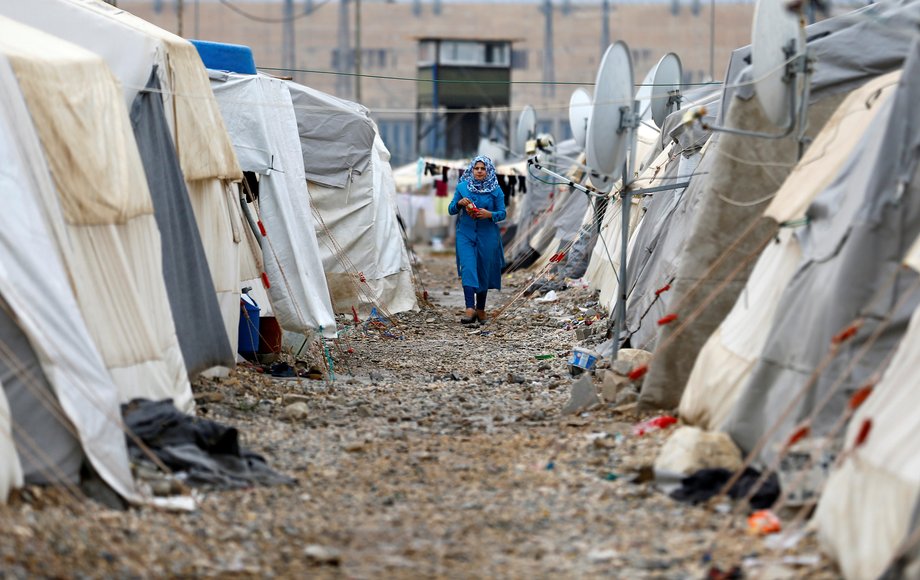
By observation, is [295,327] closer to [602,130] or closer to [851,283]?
[602,130]

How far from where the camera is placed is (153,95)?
817 centimetres

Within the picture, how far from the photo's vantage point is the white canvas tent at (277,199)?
10492 millimetres

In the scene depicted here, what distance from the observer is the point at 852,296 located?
5613 millimetres

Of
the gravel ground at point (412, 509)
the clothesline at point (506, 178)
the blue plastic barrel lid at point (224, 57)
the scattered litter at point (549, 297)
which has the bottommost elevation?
the scattered litter at point (549, 297)

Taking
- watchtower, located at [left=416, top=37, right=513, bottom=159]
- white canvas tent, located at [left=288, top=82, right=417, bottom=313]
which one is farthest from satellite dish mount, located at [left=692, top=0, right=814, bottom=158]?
watchtower, located at [left=416, top=37, right=513, bottom=159]

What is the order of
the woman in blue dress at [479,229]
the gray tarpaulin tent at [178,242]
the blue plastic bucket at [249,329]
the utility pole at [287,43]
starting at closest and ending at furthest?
1. the gray tarpaulin tent at [178,242]
2. the blue plastic bucket at [249,329]
3. the woman in blue dress at [479,229]
4. the utility pole at [287,43]

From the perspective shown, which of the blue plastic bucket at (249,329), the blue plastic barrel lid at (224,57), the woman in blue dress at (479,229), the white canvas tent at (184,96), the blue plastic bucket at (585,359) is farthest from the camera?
the woman in blue dress at (479,229)

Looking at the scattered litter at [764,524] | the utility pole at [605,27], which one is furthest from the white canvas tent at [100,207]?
the utility pole at [605,27]

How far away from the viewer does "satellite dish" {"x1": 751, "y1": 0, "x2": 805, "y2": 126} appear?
718 centimetres

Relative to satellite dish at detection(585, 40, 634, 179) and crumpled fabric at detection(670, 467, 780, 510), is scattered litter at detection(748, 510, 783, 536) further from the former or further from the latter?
satellite dish at detection(585, 40, 634, 179)

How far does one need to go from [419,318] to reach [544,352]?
337cm

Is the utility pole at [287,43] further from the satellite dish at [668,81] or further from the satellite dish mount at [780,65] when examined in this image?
the satellite dish mount at [780,65]

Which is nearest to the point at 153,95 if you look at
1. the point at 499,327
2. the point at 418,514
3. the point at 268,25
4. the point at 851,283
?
the point at 418,514

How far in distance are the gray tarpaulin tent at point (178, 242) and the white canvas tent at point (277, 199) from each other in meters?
2.09
